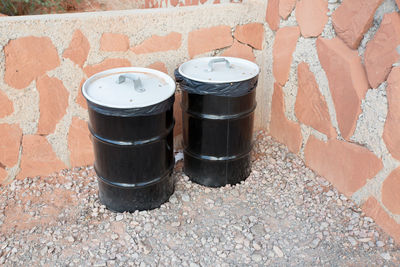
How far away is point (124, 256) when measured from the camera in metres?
2.26

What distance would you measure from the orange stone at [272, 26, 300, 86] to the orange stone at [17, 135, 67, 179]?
5.91ft

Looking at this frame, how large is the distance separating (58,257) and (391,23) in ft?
7.27

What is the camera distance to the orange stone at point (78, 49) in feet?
8.83

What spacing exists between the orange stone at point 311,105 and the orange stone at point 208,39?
1.99 ft

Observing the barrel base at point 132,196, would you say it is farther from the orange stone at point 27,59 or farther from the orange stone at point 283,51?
the orange stone at point 283,51

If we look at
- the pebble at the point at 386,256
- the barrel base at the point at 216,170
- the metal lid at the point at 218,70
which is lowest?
the pebble at the point at 386,256

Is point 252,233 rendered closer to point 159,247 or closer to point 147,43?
point 159,247

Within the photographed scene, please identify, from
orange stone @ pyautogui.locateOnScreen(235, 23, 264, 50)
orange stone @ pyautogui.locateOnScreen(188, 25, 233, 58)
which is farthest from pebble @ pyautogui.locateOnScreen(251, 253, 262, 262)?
orange stone @ pyautogui.locateOnScreen(235, 23, 264, 50)

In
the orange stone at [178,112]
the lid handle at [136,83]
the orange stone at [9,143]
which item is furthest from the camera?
the orange stone at [178,112]

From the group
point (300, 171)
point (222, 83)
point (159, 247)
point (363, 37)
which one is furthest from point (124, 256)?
point (363, 37)

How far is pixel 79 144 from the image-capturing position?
300cm

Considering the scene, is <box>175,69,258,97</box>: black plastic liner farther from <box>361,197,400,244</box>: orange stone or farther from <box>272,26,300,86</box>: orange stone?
<box>361,197,400,244</box>: orange stone

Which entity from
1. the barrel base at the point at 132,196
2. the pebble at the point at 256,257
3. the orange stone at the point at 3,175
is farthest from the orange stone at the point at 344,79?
the orange stone at the point at 3,175

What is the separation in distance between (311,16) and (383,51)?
0.67m
